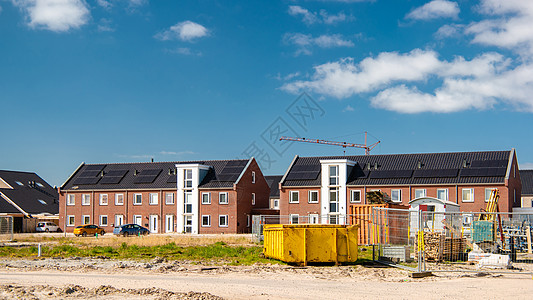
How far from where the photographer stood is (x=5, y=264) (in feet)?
74.6

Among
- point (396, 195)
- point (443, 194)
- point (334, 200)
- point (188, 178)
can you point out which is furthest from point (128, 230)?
point (443, 194)

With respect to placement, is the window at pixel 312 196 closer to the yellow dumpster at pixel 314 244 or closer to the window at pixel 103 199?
the window at pixel 103 199

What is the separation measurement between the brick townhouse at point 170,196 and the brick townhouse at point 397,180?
192 inches

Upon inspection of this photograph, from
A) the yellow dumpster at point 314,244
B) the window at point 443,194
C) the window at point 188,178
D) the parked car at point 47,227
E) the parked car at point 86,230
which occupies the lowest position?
the parked car at point 47,227

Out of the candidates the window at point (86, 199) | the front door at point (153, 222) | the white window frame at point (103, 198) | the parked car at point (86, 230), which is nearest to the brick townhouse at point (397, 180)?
the front door at point (153, 222)

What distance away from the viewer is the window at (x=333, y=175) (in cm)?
5473

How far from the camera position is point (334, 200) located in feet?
179

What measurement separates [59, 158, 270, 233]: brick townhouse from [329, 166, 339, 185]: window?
9067mm

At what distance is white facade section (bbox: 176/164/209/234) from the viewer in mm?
58153

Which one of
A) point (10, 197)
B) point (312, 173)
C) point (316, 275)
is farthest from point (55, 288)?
point (10, 197)

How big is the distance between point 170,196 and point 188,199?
6.38 ft

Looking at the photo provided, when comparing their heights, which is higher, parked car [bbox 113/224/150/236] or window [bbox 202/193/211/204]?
window [bbox 202/193/211/204]

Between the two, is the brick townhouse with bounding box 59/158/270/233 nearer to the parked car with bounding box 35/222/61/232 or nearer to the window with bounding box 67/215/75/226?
the window with bounding box 67/215/75/226

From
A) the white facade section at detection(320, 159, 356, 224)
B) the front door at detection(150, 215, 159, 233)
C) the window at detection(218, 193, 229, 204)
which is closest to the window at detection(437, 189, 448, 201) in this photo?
the white facade section at detection(320, 159, 356, 224)
